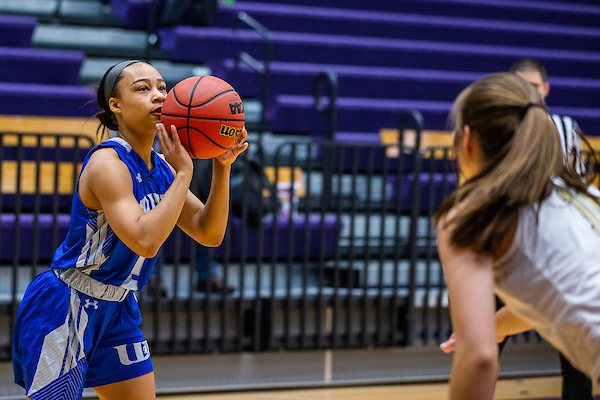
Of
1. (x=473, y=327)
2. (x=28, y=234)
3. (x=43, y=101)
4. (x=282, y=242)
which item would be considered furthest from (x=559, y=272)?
(x=43, y=101)

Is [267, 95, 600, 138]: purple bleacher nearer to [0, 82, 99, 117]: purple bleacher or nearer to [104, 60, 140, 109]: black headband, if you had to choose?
[0, 82, 99, 117]: purple bleacher

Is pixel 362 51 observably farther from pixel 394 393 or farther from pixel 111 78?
pixel 111 78

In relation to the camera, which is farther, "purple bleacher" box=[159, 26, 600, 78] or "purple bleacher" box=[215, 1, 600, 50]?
"purple bleacher" box=[215, 1, 600, 50]

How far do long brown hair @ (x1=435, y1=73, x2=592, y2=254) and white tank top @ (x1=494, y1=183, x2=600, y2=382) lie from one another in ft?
0.15

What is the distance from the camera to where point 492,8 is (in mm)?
7824

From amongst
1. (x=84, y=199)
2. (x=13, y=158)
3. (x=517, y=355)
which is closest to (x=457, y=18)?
(x=517, y=355)

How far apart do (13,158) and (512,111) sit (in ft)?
14.5

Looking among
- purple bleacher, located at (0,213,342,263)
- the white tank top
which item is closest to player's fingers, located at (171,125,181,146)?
the white tank top

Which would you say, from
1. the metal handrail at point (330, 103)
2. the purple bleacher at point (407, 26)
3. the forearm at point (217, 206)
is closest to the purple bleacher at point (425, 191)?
the metal handrail at point (330, 103)

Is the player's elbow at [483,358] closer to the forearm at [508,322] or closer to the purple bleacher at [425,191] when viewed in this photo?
the forearm at [508,322]

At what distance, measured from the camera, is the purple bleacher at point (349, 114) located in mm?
5781

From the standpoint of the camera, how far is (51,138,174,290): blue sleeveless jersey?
1854mm

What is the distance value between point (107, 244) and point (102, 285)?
12cm

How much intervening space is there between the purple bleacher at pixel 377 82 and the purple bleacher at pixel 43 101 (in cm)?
135
